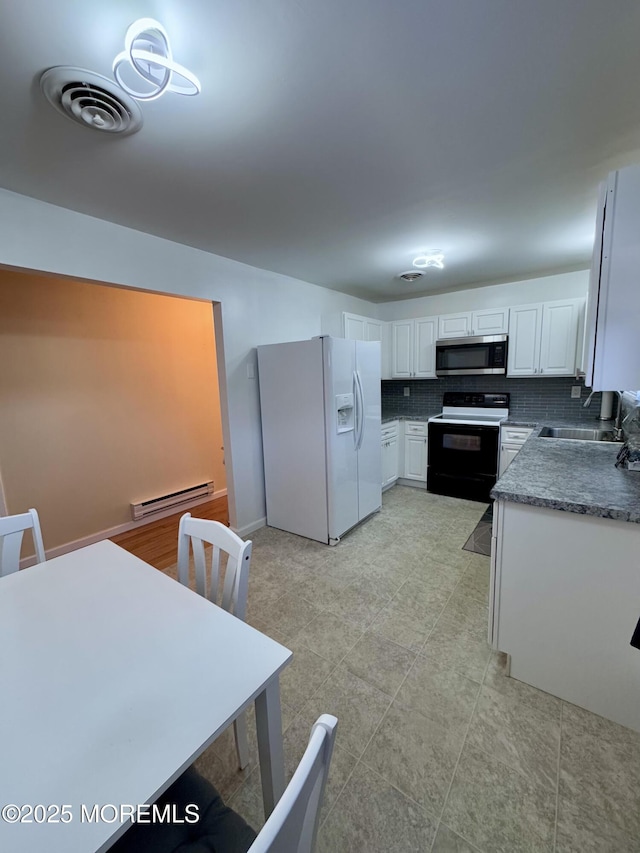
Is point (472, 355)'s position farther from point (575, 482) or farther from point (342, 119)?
point (342, 119)

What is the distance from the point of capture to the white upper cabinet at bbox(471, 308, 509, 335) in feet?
12.0

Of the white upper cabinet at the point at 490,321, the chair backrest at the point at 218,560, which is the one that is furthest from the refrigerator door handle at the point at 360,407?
the chair backrest at the point at 218,560

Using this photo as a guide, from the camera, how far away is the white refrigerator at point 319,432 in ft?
9.14

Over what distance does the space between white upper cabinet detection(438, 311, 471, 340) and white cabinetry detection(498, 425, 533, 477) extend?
46.7 inches

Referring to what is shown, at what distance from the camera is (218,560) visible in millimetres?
1281

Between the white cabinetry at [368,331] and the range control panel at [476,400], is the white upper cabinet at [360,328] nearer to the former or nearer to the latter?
the white cabinetry at [368,331]

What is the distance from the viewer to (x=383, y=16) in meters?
0.97

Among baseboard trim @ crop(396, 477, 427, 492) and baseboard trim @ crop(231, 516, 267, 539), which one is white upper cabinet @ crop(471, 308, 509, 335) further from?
baseboard trim @ crop(231, 516, 267, 539)

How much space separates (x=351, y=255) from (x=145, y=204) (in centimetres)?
158

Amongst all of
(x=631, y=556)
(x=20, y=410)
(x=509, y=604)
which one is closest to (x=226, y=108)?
(x=631, y=556)

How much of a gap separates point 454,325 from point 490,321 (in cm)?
38

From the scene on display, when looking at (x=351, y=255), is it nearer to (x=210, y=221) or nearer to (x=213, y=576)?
(x=210, y=221)

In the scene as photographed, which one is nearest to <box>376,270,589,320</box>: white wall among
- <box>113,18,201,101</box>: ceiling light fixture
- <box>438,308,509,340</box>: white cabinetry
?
<box>438,308,509,340</box>: white cabinetry

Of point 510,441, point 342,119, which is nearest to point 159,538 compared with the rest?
point 342,119
